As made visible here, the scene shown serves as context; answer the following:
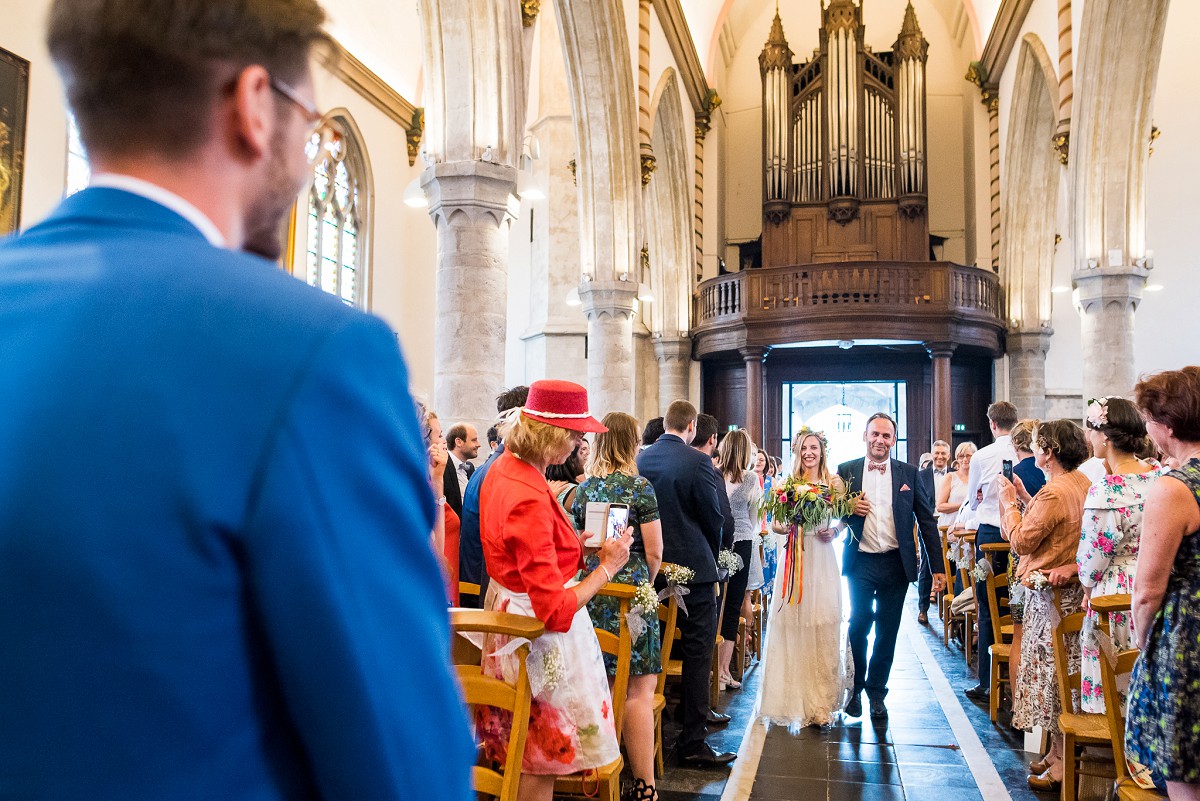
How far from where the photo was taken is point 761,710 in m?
5.92

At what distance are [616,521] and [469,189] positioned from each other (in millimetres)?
4751

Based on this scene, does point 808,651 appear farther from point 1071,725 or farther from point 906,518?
point 1071,725

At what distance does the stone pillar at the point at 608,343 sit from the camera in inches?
479

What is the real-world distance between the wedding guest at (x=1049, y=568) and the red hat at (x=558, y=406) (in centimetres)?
257

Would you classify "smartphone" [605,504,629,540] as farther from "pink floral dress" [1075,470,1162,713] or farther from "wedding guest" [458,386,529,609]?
"pink floral dress" [1075,470,1162,713]

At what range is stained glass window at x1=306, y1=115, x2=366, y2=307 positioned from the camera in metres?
14.8

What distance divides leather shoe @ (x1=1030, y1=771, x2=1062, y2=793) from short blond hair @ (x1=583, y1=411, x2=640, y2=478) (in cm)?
255

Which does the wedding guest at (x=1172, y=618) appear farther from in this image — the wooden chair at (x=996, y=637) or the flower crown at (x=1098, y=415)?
the wooden chair at (x=996, y=637)

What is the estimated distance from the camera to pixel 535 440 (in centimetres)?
317

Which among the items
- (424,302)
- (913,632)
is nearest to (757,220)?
(424,302)

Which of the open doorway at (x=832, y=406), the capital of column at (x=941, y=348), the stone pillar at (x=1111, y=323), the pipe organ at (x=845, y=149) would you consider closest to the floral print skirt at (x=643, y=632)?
the stone pillar at (x=1111, y=323)

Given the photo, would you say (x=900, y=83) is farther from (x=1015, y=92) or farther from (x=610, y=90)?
(x=610, y=90)

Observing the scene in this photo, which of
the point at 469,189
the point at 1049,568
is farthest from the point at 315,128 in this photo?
the point at 469,189

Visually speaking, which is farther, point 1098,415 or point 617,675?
point 1098,415
